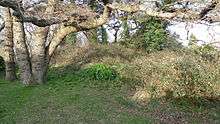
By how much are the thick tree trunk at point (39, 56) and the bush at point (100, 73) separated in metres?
1.92

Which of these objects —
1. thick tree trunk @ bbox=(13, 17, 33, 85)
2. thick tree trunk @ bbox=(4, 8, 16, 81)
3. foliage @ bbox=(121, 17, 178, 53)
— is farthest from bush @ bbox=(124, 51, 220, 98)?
foliage @ bbox=(121, 17, 178, 53)

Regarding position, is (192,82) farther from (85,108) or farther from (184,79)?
(85,108)

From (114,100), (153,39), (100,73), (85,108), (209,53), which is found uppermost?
(209,53)

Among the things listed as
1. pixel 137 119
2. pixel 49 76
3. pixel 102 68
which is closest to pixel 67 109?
pixel 137 119

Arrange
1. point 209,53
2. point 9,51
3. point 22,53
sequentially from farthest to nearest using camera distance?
point 9,51
point 22,53
point 209,53

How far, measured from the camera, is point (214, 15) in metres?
11.9

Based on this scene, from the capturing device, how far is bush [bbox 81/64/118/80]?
59.5 ft

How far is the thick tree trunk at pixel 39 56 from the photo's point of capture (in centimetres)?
1802

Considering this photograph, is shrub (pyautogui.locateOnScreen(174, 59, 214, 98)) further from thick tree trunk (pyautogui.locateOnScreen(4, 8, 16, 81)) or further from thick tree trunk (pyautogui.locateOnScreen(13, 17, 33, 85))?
thick tree trunk (pyautogui.locateOnScreen(4, 8, 16, 81))

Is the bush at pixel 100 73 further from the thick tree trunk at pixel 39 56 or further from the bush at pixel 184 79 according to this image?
the bush at pixel 184 79

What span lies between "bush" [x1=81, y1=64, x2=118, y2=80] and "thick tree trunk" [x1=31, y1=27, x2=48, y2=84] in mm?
1916

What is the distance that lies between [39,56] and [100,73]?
270 centimetres

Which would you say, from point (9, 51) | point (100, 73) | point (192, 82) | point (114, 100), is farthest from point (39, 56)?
point (192, 82)

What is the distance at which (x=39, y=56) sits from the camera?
59.5 ft
